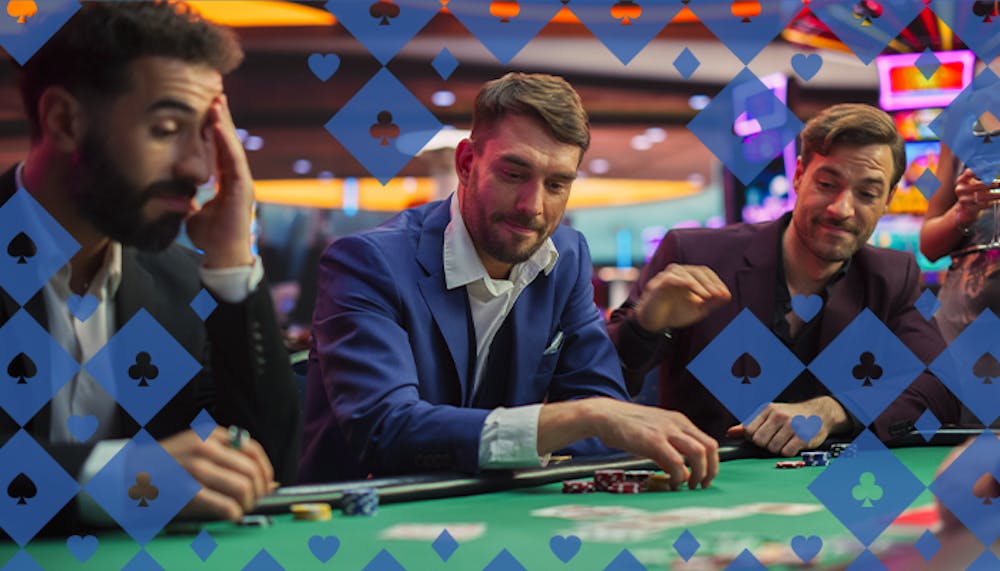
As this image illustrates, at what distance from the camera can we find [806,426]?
8.16 ft

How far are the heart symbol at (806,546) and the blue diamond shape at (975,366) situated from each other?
172cm

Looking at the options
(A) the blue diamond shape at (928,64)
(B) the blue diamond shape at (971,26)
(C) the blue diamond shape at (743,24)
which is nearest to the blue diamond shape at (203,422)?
(B) the blue diamond shape at (971,26)

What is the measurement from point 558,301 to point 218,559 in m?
1.40

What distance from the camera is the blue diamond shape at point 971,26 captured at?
14.3ft

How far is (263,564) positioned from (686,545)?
51 cm

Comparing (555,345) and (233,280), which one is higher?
(233,280)

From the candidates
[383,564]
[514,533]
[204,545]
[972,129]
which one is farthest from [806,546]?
[972,129]

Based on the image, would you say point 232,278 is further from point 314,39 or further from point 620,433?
point 314,39

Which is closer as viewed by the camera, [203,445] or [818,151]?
[203,445]

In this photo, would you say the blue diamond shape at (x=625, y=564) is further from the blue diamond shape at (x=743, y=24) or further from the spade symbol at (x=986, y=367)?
the blue diamond shape at (x=743, y=24)

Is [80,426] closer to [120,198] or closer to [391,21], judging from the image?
[120,198]

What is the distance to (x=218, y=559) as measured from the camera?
128 cm

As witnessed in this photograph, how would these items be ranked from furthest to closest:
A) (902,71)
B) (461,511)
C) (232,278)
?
(902,71)
(461,511)
(232,278)

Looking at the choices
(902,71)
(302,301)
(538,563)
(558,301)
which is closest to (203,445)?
(538,563)
